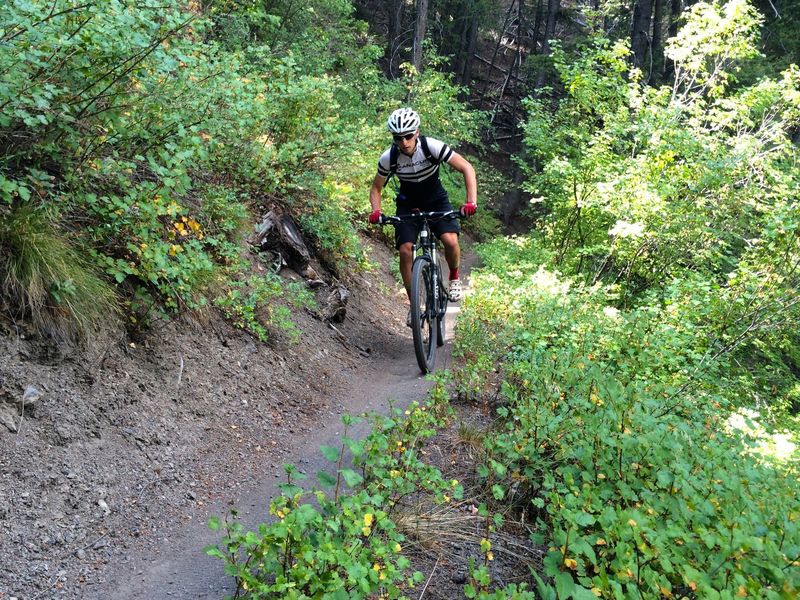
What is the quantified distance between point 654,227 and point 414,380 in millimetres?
6299

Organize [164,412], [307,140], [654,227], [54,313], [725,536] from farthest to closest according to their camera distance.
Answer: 1. [654,227]
2. [307,140]
3. [164,412]
4. [54,313]
5. [725,536]

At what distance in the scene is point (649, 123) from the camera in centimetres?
1080

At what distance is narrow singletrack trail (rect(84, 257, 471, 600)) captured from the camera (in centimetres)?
285

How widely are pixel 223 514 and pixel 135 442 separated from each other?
2.45 feet

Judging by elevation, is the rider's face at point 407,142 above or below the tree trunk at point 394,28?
below

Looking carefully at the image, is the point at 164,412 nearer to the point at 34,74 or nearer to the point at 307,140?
the point at 34,74

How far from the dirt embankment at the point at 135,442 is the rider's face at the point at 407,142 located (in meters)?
2.46

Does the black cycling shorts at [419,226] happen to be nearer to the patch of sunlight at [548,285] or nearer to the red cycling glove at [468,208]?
the red cycling glove at [468,208]

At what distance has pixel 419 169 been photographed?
21.3 feet

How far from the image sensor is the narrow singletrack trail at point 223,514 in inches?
112

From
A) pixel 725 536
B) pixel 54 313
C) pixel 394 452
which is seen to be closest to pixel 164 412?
pixel 54 313

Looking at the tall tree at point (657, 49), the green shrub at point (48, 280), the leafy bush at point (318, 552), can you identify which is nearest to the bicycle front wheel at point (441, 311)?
the green shrub at point (48, 280)

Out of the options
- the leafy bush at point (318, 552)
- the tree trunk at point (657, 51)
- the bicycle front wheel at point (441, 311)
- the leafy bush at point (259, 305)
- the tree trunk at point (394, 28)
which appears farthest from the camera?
the tree trunk at point (394, 28)

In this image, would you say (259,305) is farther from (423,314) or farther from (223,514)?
(223,514)
